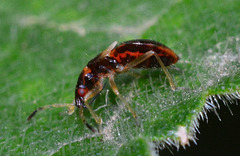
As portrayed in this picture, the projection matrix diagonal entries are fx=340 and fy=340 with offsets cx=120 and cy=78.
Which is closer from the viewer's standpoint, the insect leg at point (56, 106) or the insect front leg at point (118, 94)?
the insect front leg at point (118, 94)

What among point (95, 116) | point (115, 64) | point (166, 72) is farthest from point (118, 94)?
point (166, 72)

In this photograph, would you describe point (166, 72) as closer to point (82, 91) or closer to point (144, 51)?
point (144, 51)

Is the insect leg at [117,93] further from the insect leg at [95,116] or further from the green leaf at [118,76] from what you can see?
the insect leg at [95,116]

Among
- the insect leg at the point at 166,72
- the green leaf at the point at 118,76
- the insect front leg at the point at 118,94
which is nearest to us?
the green leaf at the point at 118,76

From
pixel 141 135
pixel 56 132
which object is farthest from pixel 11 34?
pixel 141 135

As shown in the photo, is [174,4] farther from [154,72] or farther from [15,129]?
[15,129]

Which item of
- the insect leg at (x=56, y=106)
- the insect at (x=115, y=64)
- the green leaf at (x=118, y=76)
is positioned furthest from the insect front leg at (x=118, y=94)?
the insect leg at (x=56, y=106)
